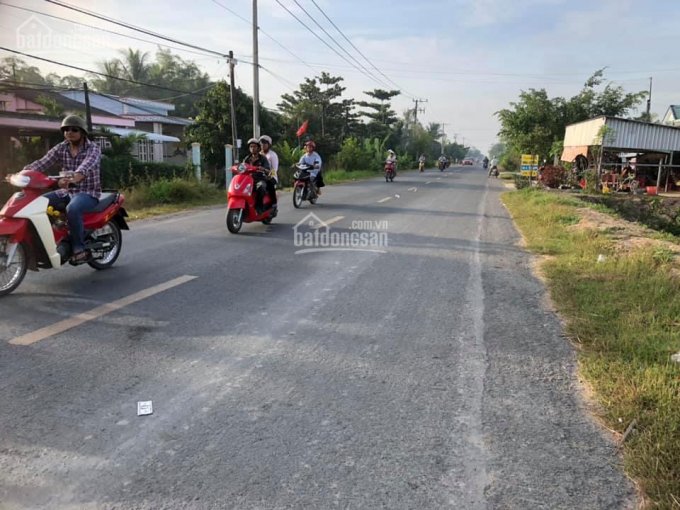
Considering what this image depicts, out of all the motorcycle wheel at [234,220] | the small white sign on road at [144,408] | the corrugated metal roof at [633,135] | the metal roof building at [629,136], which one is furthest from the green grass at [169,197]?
the corrugated metal roof at [633,135]

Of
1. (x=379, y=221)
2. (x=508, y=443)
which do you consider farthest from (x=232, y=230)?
(x=508, y=443)

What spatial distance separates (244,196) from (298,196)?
456cm

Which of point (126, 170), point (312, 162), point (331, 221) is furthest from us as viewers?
point (126, 170)

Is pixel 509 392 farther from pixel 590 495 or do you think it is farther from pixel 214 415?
pixel 214 415

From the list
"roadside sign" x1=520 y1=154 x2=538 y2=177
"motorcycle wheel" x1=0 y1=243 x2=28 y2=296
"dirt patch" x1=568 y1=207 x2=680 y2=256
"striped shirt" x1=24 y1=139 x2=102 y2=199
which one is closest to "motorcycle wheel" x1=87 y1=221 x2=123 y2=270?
"striped shirt" x1=24 y1=139 x2=102 y2=199

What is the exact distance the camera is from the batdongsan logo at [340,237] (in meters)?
8.23

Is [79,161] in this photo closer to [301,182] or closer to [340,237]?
[340,237]

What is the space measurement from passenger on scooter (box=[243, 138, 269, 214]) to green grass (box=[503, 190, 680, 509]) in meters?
4.76

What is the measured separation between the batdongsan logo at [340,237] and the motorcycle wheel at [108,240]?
95.6 inches

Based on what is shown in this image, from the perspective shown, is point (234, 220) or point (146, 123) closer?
point (234, 220)

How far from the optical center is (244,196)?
9.14 meters

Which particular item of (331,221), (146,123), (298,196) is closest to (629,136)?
(298,196)

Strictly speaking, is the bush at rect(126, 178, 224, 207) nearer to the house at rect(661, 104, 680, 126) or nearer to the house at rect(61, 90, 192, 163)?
the house at rect(61, 90, 192, 163)

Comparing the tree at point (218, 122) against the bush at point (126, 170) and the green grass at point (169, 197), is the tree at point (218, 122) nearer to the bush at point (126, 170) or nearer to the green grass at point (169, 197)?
the bush at point (126, 170)
